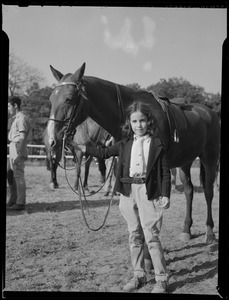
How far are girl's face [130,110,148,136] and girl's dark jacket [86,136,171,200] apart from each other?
0.12m

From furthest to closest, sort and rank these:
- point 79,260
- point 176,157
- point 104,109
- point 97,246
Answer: point 97,246 < point 176,157 < point 79,260 < point 104,109

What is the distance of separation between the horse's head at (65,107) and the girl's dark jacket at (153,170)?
303 mm

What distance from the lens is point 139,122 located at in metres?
2.84

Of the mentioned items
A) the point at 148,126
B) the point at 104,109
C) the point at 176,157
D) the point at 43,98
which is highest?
the point at 43,98

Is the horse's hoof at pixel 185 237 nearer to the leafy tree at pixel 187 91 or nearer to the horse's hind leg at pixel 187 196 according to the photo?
the horse's hind leg at pixel 187 196

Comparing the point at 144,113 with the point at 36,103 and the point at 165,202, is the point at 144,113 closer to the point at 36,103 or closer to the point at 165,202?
the point at 165,202

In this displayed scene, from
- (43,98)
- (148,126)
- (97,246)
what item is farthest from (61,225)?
(43,98)

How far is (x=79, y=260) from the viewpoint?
3756 millimetres

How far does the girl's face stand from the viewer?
9.29 feet

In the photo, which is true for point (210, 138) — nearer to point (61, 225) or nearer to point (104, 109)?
point (104, 109)

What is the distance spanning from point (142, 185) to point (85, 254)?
164 cm

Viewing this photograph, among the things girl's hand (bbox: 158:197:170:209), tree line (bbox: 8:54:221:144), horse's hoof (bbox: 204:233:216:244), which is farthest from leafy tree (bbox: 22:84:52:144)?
girl's hand (bbox: 158:197:170:209)

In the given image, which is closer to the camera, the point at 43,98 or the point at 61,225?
the point at 61,225

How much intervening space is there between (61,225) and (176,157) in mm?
2534
